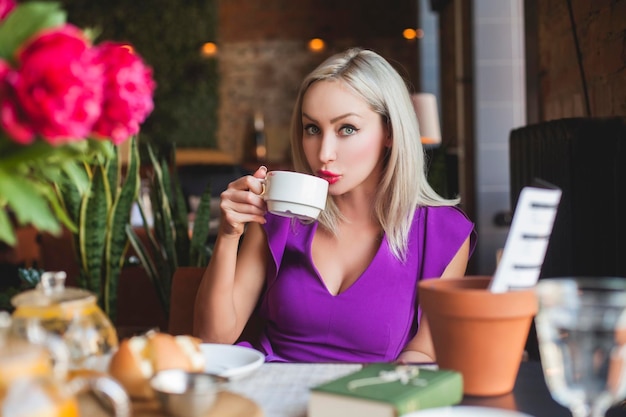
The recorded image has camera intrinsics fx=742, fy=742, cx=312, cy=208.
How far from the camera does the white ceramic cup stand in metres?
1.23

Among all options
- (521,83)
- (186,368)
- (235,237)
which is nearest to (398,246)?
(235,237)

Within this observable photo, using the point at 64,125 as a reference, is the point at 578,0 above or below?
above

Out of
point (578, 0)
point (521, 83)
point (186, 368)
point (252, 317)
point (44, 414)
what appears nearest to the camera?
point (44, 414)

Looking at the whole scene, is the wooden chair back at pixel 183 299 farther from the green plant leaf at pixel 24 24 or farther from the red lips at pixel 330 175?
the green plant leaf at pixel 24 24

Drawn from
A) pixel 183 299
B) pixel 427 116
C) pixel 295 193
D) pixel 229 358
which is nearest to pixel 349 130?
pixel 295 193

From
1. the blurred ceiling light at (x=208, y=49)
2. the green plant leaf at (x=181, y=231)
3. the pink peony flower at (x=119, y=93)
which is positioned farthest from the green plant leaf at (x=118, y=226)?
the blurred ceiling light at (x=208, y=49)

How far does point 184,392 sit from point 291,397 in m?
→ 0.19

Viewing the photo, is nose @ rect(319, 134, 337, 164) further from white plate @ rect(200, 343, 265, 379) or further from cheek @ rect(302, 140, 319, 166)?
white plate @ rect(200, 343, 265, 379)

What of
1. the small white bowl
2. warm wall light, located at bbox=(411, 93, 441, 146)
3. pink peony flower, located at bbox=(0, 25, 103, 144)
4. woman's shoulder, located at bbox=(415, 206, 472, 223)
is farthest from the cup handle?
warm wall light, located at bbox=(411, 93, 441, 146)

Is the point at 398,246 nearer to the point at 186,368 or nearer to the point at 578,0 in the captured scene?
the point at 186,368

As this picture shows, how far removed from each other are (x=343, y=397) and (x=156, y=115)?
10314mm

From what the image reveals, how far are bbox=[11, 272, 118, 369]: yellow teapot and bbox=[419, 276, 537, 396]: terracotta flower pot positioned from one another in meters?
0.39

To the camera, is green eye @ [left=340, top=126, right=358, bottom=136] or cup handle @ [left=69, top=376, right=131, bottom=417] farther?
green eye @ [left=340, top=126, right=358, bottom=136]

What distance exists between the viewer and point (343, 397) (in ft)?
Answer: 2.59
